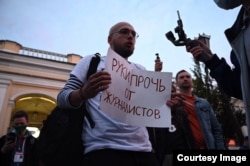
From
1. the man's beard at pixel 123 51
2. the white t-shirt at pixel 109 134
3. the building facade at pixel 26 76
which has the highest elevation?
the building facade at pixel 26 76

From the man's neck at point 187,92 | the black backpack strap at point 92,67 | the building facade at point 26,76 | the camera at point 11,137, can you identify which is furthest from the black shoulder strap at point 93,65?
the building facade at point 26,76

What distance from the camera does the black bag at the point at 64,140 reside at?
4.02ft

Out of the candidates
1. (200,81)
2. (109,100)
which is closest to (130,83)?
(109,100)

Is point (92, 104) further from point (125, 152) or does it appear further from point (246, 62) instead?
point (246, 62)

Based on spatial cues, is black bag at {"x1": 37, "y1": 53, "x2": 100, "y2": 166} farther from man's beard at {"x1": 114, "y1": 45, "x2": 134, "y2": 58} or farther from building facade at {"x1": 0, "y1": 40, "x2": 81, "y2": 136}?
building facade at {"x1": 0, "y1": 40, "x2": 81, "y2": 136}

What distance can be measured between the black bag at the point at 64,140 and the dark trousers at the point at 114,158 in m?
0.07

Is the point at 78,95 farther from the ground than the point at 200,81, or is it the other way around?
the point at 200,81

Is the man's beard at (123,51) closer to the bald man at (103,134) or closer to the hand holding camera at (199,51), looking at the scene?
the bald man at (103,134)

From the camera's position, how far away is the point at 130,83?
1.35 meters

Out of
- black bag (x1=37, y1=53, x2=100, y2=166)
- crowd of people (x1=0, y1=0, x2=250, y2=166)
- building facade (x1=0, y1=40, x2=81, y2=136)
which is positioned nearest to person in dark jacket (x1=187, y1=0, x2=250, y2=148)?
crowd of people (x1=0, y1=0, x2=250, y2=166)

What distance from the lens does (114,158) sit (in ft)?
3.99

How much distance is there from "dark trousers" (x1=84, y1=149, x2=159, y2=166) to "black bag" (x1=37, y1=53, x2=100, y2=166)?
71mm

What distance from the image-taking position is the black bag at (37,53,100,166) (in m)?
1.22

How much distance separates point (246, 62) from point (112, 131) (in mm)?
720
